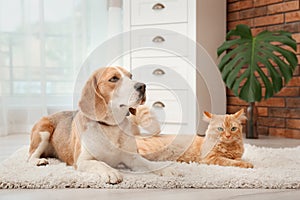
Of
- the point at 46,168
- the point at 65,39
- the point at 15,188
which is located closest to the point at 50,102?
the point at 65,39

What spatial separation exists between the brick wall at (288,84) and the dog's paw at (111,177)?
183 cm

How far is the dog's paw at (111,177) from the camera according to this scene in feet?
4.70

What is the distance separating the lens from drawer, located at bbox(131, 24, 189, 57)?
300cm

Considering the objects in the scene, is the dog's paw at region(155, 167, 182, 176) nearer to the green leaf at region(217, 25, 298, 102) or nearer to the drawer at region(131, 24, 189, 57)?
the green leaf at region(217, 25, 298, 102)

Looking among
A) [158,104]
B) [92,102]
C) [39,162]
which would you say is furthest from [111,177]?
[158,104]

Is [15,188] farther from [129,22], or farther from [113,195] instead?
[129,22]

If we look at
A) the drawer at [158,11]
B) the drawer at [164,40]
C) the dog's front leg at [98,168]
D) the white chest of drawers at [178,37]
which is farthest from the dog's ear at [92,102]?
the drawer at [158,11]

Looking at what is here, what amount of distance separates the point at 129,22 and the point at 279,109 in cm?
128

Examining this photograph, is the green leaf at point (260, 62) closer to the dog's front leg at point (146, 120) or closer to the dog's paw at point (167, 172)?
the dog's front leg at point (146, 120)

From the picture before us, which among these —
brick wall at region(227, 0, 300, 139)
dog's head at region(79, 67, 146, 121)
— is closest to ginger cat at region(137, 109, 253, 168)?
dog's head at region(79, 67, 146, 121)

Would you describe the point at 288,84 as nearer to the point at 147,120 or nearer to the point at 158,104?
the point at 158,104

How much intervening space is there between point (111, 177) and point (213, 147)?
21.9 inches

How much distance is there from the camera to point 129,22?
3.20m

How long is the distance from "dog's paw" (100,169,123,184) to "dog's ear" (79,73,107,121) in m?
0.23
